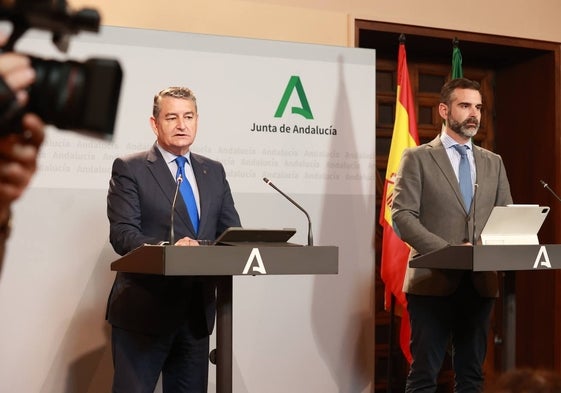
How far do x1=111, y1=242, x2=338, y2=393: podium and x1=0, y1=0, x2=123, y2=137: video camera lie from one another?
62.0 inches

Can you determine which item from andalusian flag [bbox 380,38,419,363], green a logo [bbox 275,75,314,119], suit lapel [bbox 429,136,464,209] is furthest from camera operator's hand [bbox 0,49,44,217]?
andalusian flag [bbox 380,38,419,363]

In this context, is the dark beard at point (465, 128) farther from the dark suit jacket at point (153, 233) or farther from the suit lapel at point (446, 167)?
the dark suit jacket at point (153, 233)

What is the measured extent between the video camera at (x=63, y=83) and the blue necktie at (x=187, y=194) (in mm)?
2254

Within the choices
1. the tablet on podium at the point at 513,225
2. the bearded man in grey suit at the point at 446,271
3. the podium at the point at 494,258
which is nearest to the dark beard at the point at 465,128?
the bearded man in grey suit at the point at 446,271

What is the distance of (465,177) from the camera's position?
408 centimetres

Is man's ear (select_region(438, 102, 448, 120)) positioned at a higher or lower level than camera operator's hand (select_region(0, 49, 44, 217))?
higher

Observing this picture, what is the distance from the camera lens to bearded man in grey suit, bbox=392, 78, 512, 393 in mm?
3926

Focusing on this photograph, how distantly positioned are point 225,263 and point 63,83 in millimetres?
1734

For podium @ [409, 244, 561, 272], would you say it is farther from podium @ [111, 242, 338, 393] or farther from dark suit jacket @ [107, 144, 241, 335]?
dark suit jacket @ [107, 144, 241, 335]

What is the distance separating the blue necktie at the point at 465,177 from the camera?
4.04 m

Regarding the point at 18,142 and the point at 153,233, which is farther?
the point at 153,233

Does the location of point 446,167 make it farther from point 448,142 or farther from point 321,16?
point 321,16

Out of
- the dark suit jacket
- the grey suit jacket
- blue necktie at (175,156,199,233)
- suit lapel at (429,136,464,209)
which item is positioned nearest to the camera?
the dark suit jacket

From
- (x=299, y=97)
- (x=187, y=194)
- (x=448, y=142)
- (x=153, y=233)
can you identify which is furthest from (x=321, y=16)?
(x=153, y=233)
